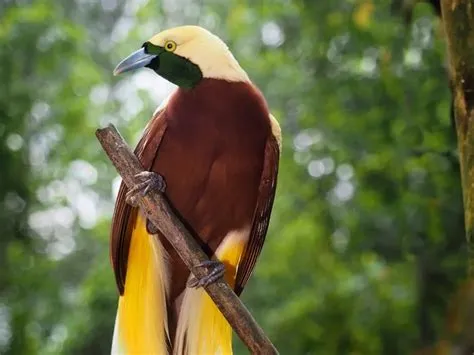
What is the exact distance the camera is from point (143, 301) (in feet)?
2.71

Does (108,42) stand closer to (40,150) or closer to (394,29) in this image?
(40,150)

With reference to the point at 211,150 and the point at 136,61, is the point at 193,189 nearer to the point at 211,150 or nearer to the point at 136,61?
the point at 211,150

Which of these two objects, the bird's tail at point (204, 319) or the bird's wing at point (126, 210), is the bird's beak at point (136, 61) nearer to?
the bird's wing at point (126, 210)

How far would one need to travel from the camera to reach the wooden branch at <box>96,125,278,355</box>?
0.70 m

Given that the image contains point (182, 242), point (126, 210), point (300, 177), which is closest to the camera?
point (182, 242)

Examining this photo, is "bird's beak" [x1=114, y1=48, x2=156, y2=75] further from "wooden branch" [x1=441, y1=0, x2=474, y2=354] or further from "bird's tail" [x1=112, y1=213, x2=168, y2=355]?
"wooden branch" [x1=441, y1=0, x2=474, y2=354]

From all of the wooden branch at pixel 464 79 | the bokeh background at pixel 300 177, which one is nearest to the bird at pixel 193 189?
the wooden branch at pixel 464 79

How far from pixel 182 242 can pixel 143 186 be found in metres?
0.07

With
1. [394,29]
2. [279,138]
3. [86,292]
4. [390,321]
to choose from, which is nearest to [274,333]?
[390,321]

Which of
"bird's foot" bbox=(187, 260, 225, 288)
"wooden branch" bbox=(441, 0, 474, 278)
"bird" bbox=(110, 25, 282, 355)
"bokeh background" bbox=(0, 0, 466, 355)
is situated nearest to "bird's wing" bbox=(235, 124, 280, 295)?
"bird" bbox=(110, 25, 282, 355)

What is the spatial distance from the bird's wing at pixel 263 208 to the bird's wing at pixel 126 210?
124mm

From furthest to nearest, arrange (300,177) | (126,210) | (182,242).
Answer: (300,177), (126,210), (182,242)

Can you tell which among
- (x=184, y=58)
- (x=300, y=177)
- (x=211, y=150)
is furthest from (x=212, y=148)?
(x=300, y=177)

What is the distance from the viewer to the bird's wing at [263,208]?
2.66 feet
